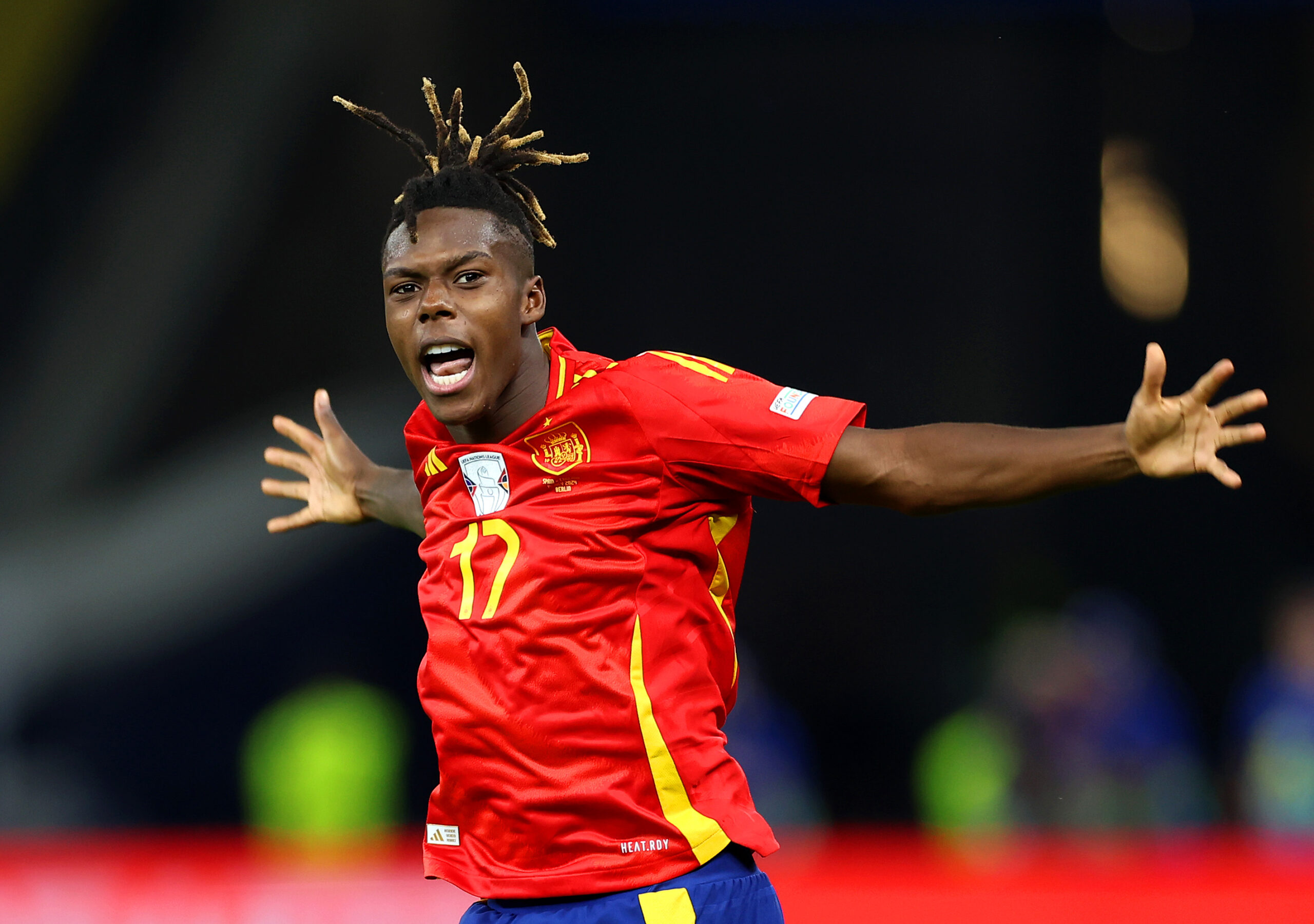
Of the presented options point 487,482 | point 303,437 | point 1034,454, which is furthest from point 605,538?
point 303,437

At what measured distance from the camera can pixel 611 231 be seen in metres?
10.0

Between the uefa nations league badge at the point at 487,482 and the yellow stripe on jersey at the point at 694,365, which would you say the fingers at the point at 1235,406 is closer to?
the yellow stripe on jersey at the point at 694,365

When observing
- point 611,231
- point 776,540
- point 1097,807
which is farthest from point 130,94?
point 1097,807

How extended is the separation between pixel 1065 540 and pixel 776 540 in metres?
1.97

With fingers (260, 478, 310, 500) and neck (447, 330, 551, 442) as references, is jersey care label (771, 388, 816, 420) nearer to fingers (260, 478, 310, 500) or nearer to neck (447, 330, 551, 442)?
neck (447, 330, 551, 442)

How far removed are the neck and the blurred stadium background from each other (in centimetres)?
575

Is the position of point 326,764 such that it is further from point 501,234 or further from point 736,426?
point 736,426

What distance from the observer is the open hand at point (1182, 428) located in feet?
8.70

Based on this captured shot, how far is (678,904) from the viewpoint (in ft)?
9.46

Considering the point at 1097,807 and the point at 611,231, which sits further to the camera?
the point at 611,231

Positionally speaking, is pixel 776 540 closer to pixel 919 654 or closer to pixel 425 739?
pixel 919 654

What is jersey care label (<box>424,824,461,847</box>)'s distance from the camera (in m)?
3.03

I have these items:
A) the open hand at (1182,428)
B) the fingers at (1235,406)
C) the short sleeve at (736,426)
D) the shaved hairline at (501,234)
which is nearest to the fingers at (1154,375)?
the open hand at (1182,428)

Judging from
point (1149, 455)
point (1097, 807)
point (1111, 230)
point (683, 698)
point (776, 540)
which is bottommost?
point (1097, 807)
